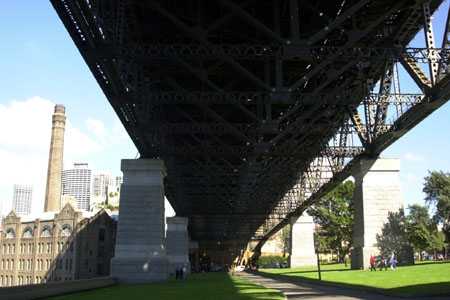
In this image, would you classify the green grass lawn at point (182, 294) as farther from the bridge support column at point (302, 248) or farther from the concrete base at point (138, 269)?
the bridge support column at point (302, 248)

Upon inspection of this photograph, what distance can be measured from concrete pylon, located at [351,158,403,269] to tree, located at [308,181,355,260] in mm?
61611

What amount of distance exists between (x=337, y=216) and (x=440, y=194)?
24320 mm

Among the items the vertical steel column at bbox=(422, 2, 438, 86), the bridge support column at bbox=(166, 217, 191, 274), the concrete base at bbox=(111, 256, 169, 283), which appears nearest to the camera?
the vertical steel column at bbox=(422, 2, 438, 86)

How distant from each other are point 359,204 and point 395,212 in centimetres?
266

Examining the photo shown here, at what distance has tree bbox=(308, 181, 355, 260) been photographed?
103 meters

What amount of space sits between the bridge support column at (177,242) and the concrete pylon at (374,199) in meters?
34.9

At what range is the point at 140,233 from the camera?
38625 millimetres

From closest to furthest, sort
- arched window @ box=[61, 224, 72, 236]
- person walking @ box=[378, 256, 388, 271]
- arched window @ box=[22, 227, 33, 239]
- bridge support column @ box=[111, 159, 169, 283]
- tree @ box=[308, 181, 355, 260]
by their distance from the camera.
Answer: bridge support column @ box=[111, 159, 169, 283] < person walking @ box=[378, 256, 388, 271] < tree @ box=[308, 181, 355, 260] < arched window @ box=[61, 224, 72, 236] < arched window @ box=[22, 227, 33, 239]

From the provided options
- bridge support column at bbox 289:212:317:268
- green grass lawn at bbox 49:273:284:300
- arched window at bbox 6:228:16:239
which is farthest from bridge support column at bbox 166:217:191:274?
arched window at bbox 6:228:16:239

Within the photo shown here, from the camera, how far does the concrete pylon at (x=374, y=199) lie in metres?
40.8

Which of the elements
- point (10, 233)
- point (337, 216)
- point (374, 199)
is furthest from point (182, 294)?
point (10, 233)

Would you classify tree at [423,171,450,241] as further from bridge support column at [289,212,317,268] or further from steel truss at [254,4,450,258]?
steel truss at [254,4,450,258]

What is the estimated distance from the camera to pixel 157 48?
25031mm

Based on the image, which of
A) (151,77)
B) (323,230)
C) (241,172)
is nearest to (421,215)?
(323,230)
